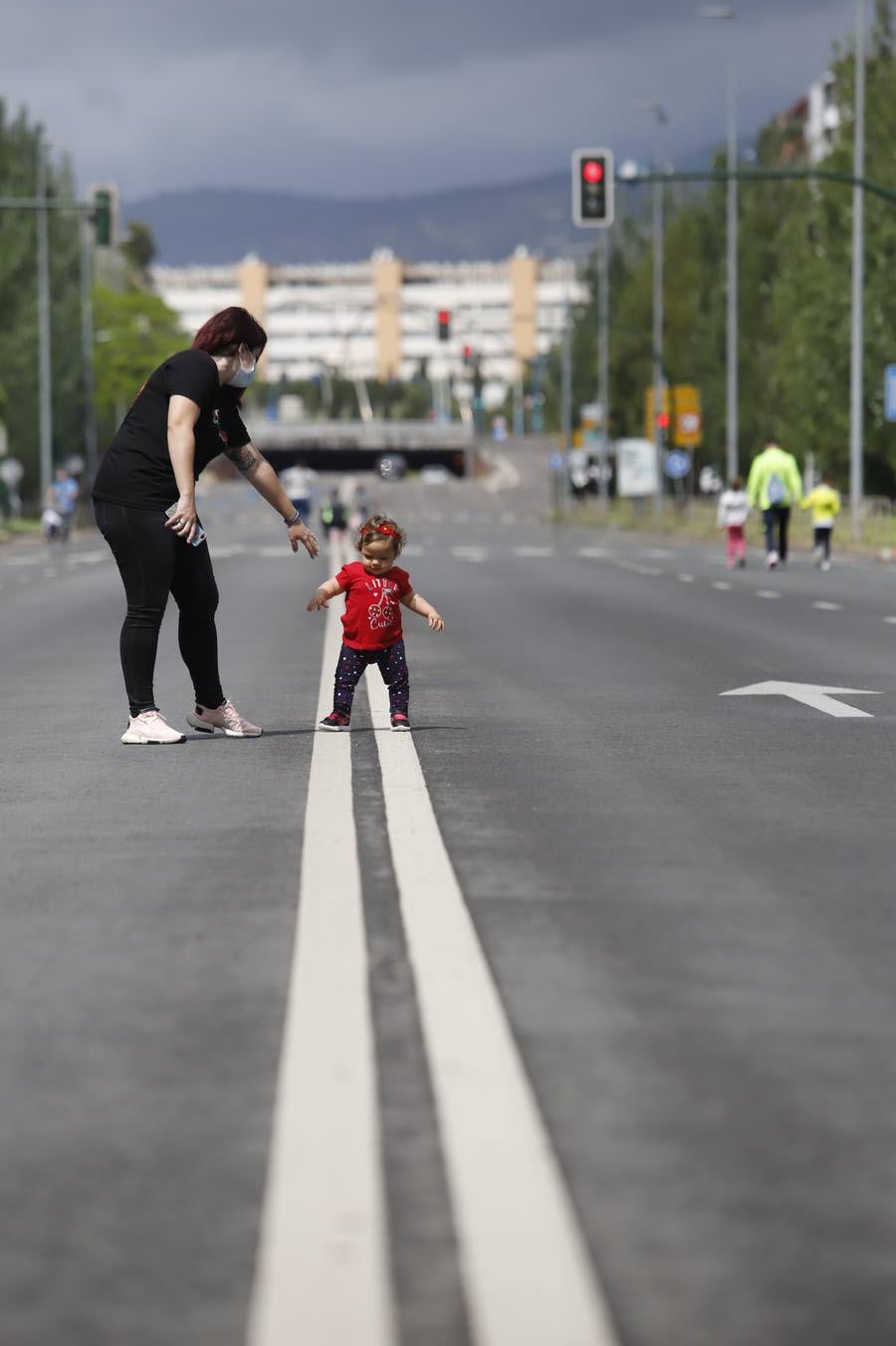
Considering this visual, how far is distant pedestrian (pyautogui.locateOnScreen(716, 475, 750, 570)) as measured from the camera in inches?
1641

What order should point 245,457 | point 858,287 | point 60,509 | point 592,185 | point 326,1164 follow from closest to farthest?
1. point 326,1164
2. point 245,457
3. point 592,185
4. point 858,287
5. point 60,509

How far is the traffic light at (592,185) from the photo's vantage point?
127 feet

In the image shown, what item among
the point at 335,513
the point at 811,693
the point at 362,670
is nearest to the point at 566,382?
the point at 335,513

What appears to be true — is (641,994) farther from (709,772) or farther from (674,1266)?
(709,772)

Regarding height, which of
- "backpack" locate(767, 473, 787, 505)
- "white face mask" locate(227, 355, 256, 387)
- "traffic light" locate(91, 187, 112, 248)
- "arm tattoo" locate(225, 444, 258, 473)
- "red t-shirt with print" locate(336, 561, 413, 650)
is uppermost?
"traffic light" locate(91, 187, 112, 248)

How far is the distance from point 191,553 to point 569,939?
18.4 ft

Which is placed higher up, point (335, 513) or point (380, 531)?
point (380, 531)

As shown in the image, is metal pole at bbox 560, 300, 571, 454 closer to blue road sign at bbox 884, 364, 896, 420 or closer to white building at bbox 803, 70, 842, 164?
white building at bbox 803, 70, 842, 164

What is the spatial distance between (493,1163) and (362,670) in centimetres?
793

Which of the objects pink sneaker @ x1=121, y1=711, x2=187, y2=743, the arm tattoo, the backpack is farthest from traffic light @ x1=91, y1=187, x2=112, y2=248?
pink sneaker @ x1=121, y1=711, x2=187, y2=743

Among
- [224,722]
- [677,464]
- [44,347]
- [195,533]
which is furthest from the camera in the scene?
[44,347]

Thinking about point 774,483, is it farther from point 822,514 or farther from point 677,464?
point 677,464

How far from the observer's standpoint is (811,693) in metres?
15.0

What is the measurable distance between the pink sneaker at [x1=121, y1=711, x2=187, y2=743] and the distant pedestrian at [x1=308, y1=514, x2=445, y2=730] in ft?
3.00
